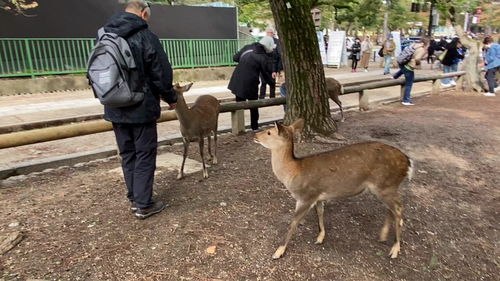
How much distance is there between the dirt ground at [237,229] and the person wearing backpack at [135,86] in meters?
0.47

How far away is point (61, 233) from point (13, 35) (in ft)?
41.0

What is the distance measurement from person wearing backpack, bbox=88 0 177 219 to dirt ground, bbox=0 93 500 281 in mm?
468

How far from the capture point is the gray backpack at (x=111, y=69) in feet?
10.9

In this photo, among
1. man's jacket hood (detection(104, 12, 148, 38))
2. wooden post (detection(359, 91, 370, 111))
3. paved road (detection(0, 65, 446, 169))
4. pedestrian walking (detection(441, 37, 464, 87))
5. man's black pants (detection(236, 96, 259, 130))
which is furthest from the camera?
pedestrian walking (detection(441, 37, 464, 87))

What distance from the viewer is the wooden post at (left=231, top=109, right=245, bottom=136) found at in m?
7.05

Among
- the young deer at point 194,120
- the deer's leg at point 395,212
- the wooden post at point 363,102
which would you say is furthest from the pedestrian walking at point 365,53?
the deer's leg at point 395,212

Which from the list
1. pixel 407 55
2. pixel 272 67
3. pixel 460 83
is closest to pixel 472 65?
pixel 460 83

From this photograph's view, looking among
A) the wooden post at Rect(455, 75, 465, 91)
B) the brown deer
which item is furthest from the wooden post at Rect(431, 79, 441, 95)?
the brown deer

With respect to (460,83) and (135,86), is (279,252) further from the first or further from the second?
(460,83)

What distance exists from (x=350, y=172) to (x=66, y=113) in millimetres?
8352

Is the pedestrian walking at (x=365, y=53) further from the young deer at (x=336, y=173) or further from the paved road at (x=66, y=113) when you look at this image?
the young deer at (x=336, y=173)

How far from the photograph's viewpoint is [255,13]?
26.3 m

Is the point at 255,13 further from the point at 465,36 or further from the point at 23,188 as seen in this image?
the point at 23,188

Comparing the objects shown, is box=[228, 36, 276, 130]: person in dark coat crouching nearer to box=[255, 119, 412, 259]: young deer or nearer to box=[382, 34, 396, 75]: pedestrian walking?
box=[255, 119, 412, 259]: young deer
